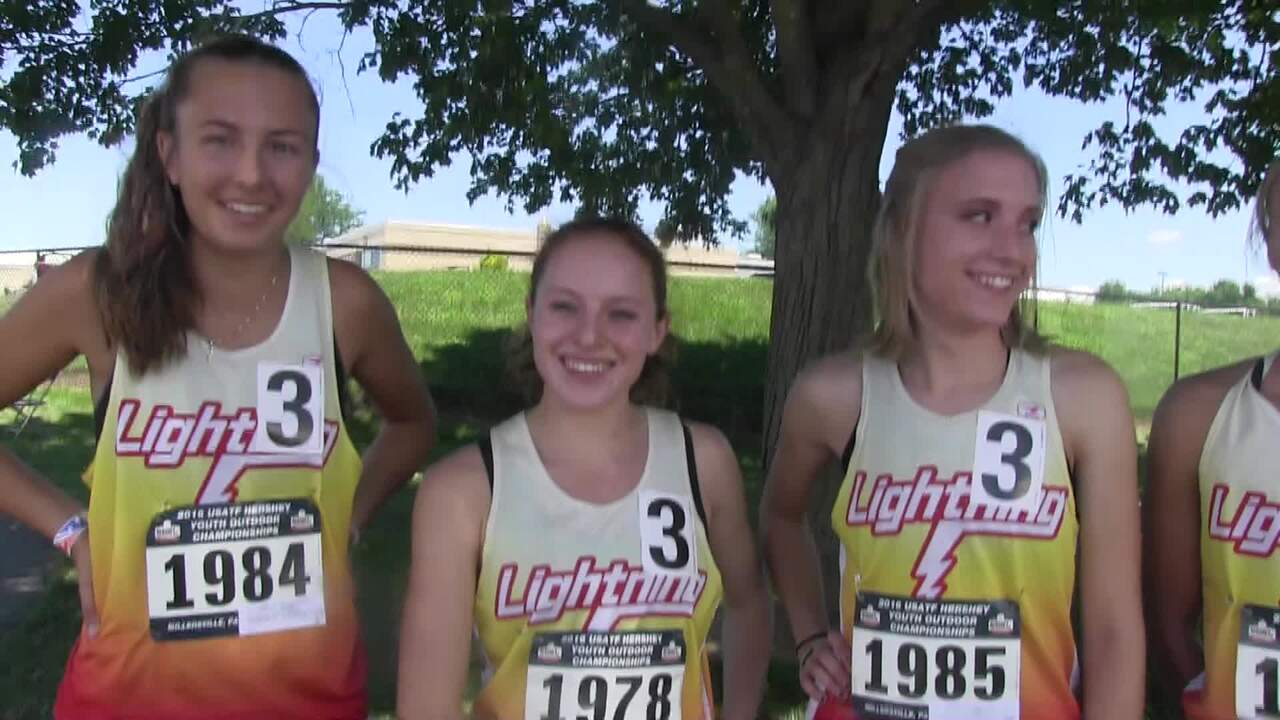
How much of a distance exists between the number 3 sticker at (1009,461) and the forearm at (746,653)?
566mm

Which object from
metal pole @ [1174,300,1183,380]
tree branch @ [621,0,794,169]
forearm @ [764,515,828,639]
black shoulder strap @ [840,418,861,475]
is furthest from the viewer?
metal pole @ [1174,300,1183,380]

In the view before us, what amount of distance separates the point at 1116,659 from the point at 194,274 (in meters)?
2.04

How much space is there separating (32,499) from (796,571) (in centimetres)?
171

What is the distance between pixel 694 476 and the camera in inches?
86.6

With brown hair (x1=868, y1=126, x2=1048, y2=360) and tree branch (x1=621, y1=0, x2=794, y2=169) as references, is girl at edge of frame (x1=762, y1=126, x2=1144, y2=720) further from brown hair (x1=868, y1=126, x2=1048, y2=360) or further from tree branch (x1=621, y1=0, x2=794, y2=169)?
tree branch (x1=621, y1=0, x2=794, y2=169)

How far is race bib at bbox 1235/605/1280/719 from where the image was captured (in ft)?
6.50

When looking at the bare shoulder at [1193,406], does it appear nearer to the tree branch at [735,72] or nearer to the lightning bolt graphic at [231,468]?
the lightning bolt graphic at [231,468]

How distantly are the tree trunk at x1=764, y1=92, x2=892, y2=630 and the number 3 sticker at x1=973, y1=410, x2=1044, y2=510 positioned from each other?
15.8 feet

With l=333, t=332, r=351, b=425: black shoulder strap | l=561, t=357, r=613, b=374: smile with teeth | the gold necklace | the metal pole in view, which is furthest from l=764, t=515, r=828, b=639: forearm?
the metal pole

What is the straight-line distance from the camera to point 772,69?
29.2ft

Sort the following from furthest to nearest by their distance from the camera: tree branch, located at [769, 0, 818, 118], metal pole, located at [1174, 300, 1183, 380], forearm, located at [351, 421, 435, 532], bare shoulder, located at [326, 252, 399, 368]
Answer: metal pole, located at [1174, 300, 1183, 380], tree branch, located at [769, 0, 818, 118], forearm, located at [351, 421, 435, 532], bare shoulder, located at [326, 252, 399, 368]

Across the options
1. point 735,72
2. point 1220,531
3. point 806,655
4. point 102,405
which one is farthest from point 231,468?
point 735,72

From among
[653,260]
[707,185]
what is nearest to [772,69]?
[707,185]

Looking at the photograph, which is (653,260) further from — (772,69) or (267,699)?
(772,69)
